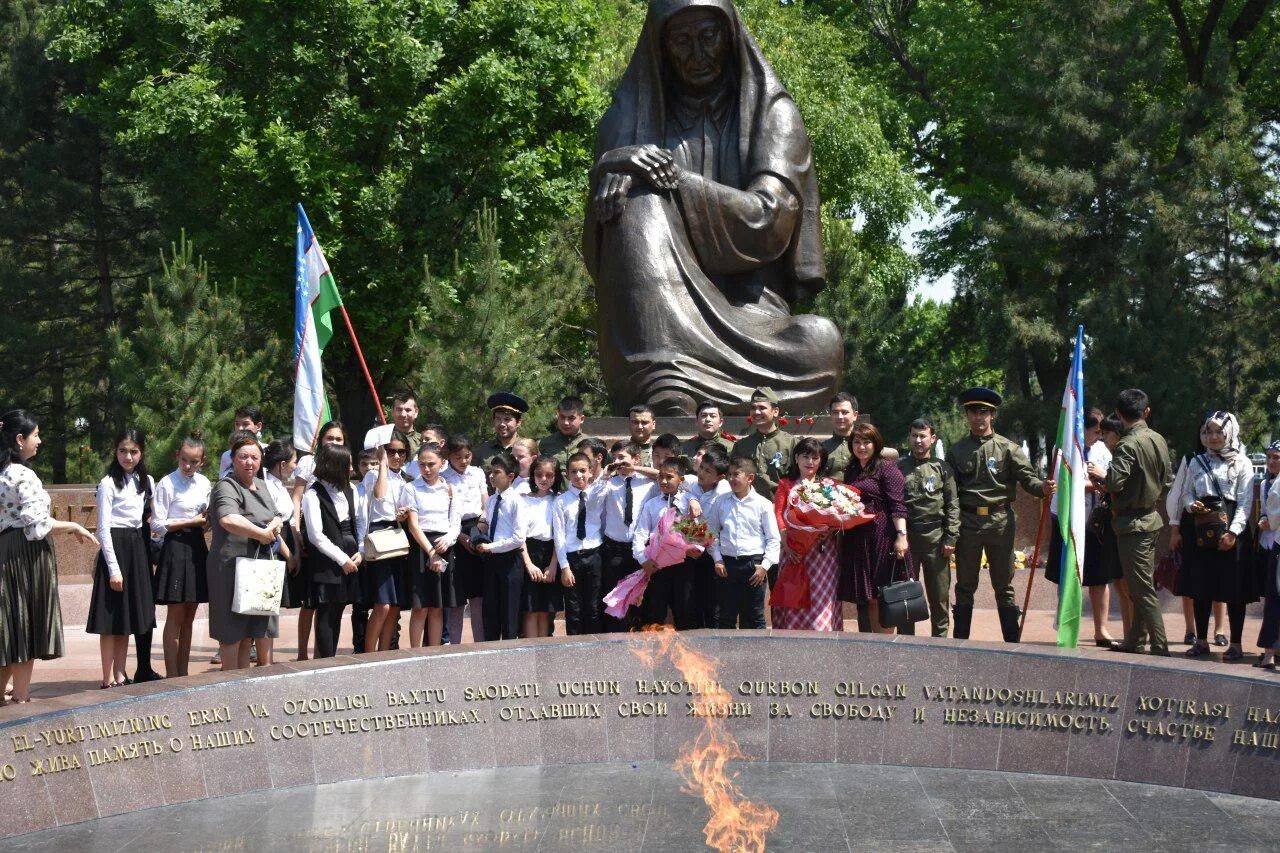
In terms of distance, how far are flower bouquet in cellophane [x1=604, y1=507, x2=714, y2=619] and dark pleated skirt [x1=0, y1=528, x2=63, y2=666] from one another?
2.93m

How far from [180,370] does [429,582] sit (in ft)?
38.5

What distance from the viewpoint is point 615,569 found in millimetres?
8508

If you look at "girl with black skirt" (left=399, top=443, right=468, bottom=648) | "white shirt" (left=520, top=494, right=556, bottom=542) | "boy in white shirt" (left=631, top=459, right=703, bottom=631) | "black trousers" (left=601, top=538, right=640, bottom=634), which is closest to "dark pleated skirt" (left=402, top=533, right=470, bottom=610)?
"girl with black skirt" (left=399, top=443, right=468, bottom=648)

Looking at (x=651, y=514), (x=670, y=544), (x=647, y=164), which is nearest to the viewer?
(x=670, y=544)

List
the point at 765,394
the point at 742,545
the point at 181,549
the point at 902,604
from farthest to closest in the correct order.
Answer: the point at 765,394
the point at 181,549
the point at 742,545
the point at 902,604

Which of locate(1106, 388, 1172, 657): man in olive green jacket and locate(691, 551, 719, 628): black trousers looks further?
locate(1106, 388, 1172, 657): man in olive green jacket

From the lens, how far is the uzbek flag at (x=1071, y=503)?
785cm

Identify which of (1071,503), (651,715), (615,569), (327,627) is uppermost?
(1071,503)

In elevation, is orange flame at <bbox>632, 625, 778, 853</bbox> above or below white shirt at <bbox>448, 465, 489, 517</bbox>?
below

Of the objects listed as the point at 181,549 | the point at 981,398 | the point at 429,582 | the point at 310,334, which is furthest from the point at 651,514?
the point at 310,334

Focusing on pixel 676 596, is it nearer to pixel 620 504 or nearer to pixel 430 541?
pixel 620 504

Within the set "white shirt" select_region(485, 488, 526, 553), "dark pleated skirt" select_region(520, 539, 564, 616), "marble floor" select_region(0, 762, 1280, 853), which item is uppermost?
"white shirt" select_region(485, 488, 526, 553)

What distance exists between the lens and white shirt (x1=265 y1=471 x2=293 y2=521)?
842 centimetres

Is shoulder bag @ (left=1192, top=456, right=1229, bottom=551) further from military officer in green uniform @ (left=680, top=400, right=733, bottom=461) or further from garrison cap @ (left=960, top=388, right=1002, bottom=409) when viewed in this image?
military officer in green uniform @ (left=680, top=400, right=733, bottom=461)
